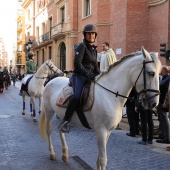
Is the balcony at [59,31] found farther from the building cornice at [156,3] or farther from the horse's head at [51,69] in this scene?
the horse's head at [51,69]

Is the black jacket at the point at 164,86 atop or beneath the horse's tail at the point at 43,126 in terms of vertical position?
atop

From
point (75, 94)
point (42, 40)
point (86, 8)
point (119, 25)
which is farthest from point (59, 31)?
point (75, 94)

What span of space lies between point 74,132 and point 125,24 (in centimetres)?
1150

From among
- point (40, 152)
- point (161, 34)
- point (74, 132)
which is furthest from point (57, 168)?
point (161, 34)

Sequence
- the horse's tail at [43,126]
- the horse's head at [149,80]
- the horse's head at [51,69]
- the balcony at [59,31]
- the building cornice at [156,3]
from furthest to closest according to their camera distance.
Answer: the balcony at [59,31], the building cornice at [156,3], the horse's head at [51,69], the horse's tail at [43,126], the horse's head at [149,80]

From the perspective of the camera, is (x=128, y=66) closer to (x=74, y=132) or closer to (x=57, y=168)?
(x=57, y=168)

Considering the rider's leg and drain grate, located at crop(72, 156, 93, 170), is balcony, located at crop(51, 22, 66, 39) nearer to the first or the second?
drain grate, located at crop(72, 156, 93, 170)

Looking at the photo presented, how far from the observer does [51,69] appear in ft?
32.9

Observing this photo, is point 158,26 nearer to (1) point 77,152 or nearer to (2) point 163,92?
(2) point 163,92

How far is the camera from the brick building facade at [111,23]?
670 inches

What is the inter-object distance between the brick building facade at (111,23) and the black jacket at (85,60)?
11681 millimetres

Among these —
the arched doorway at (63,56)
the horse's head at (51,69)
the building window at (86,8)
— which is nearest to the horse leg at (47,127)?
the horse's head at (51,69)

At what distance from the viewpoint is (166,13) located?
51.9 feet

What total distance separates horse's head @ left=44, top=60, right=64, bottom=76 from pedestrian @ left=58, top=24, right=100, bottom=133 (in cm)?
525
